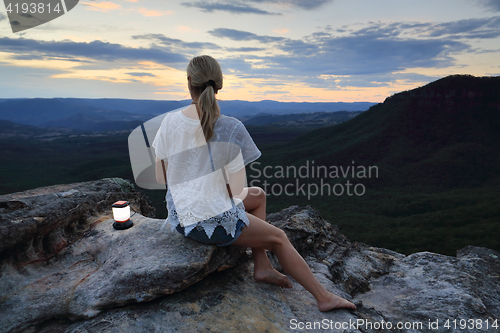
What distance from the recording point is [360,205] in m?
42.0

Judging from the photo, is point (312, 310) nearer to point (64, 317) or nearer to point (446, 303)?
point (446, 303)

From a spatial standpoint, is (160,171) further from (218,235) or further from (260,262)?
(260,262)

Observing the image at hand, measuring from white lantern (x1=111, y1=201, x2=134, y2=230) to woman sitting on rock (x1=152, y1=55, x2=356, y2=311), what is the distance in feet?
3.62

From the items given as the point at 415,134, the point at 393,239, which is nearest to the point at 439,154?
the point at 415,134

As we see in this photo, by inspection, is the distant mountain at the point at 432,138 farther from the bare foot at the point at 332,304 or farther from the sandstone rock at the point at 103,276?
the sandstone rock at the point at 103,276

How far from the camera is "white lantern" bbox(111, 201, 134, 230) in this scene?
3934 millimetres

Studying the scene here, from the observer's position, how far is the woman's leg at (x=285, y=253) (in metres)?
3.15

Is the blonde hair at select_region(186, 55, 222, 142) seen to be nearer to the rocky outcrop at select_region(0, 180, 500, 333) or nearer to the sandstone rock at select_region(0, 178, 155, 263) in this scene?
the rocky outcrop at select_region(0, 180, 500, 333)

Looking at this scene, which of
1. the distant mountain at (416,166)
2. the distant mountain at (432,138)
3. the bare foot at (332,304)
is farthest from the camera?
the distant mountain at (432,138)

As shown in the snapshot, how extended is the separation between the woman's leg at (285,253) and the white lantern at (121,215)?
167 centimetres

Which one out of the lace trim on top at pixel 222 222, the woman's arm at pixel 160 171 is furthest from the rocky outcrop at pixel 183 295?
the woman's arm at pixel 160 171

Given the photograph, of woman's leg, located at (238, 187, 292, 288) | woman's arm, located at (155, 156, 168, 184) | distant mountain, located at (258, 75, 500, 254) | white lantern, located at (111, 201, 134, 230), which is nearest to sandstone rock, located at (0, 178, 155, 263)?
white lantern, located at (111, 201, 134, 230)

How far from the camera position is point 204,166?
2920mm

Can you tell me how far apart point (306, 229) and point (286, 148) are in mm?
72674
